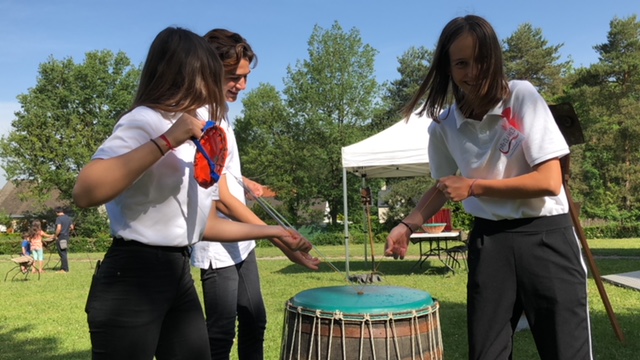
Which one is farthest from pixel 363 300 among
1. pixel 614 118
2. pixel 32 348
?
pixel 614 118

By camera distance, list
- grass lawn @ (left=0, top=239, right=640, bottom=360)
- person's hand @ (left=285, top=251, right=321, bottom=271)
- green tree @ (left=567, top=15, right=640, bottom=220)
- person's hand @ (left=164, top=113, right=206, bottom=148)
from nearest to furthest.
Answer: person's hand @ (left=164, top=113, right=206, bottom=148) → person's hand @ (left=285, top=251, right=321, bottom=271) → grass lawn @ (left=0, top=239, right=640, bottom=360) → green tree @ (left=567, top=15, right=640, bottom=220)

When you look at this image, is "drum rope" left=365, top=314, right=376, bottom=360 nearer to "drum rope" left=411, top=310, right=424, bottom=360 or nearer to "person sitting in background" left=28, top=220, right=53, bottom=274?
"drum rope" left=411, top=310, right=424, bottom=360

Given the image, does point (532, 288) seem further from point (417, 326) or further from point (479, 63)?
point (479, 63)

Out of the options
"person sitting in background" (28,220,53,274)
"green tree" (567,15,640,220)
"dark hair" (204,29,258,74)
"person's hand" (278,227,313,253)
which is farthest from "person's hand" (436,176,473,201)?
"green tree" (567,15,640,220)

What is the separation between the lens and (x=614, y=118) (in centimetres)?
3322

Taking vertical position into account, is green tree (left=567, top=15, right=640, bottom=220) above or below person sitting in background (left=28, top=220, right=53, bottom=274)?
above

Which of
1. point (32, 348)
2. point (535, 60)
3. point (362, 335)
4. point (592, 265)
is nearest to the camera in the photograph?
point (362, 335)

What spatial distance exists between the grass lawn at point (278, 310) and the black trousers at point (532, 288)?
1.29 meters

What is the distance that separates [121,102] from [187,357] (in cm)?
4194

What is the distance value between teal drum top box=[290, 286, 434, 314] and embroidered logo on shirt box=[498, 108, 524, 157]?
2.37ft

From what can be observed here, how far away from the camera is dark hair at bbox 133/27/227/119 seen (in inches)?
70.9

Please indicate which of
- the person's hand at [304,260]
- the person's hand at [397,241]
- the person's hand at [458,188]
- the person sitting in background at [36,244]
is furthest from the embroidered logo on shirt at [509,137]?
the person sitting in background at [36,244]

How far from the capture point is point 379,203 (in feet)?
128

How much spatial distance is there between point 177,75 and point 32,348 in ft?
15.7
